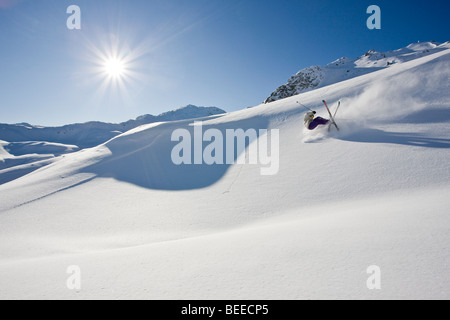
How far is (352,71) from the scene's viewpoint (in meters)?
62.9

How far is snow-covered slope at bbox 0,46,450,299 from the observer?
6.23 feet

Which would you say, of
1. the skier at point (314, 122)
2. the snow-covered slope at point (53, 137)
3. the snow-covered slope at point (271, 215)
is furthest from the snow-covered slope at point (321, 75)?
the snow-covered slope at point (53, 137)

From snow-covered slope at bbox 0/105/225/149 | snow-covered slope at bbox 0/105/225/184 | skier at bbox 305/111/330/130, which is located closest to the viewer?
skier at bbox 305/111/330/130

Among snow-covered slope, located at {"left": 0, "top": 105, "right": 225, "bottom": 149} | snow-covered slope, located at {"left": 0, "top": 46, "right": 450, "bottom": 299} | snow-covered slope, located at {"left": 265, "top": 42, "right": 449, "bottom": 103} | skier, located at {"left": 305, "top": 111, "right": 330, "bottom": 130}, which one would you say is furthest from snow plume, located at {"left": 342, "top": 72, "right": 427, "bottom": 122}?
snow-covered slope, located at {"left": 0, "top": 105, "right": 225, "bottom": 149}

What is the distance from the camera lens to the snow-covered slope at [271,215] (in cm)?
190

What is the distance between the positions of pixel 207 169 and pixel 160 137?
566cm

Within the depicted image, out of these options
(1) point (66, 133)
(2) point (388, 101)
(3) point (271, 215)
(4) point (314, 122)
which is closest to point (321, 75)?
(2) point (388, 101)

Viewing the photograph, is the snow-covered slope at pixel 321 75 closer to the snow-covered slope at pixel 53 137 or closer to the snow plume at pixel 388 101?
the snow plume at pixel 388 101

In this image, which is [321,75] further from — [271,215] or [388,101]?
[271,215]

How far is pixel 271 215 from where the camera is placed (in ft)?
14.8

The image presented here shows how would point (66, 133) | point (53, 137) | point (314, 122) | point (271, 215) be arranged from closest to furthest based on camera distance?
point (271, 215) → point (314, 122) → point (53, 137) → point (66, 133)

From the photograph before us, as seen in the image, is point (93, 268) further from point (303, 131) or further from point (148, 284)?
point (303, 131)

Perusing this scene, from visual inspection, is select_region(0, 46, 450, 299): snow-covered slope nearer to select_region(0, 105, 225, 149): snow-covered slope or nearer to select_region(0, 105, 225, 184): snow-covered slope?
select_region(0, 105, 225, 184): snow-covered slope

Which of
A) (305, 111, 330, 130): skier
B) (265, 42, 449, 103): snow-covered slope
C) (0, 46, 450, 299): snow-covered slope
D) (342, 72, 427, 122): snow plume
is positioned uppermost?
(265, 42, 449, 103): snow-covered slope
